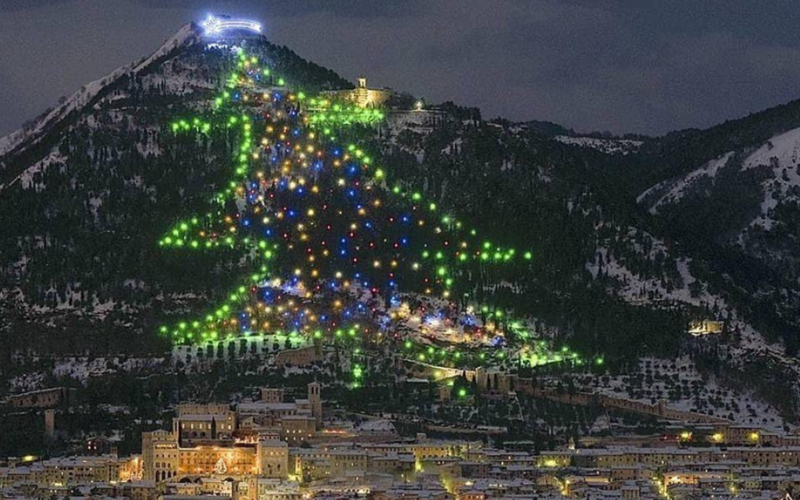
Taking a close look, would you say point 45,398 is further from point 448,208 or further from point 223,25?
point 223,25

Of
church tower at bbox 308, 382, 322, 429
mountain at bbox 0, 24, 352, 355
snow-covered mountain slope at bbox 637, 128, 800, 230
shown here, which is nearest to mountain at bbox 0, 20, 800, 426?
mountain at bbox 0, 24, 352, 355

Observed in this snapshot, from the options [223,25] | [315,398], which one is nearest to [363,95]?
[223,25]

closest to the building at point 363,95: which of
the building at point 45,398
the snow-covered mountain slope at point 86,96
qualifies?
the snow-covered mountain slope at point 86,96

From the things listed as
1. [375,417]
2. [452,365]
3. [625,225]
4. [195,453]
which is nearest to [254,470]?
[195,453]

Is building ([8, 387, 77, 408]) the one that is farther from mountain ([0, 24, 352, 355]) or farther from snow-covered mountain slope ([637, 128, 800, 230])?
snow-covered mountain slope ([637, 128, 800, 230])

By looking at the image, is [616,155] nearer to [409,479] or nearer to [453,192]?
[453,192]

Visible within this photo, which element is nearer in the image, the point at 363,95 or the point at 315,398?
the point at 315,398

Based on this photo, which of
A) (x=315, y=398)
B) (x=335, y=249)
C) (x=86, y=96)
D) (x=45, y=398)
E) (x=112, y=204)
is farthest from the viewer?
(x=86, y=96)
